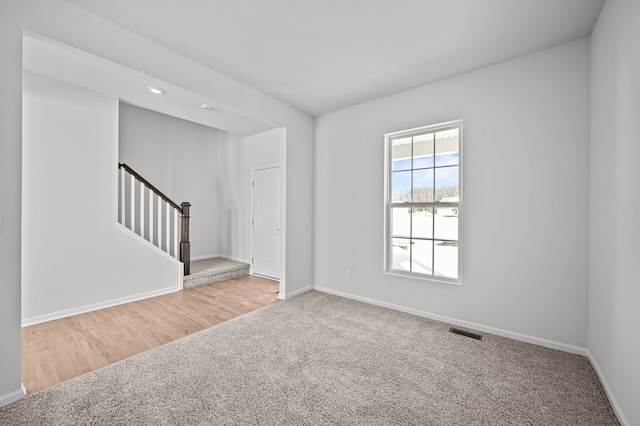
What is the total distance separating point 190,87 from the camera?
2.79m

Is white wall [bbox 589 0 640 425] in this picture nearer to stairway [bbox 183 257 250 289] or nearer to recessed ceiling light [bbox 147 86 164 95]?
recessed ceiling light [bbox 147 86 164 95]

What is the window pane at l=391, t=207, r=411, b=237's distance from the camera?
3.46 metres

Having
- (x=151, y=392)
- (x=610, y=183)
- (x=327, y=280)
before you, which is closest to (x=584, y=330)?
(x=610, y=183)

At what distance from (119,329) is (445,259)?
142 inches

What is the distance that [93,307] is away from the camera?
3.43m

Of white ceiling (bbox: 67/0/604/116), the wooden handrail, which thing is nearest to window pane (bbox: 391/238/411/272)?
white ceiling (bbox: 67/0/604/116)

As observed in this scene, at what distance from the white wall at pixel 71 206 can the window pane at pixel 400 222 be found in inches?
137

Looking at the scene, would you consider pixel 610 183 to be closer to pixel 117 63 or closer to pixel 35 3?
pixel 117 63

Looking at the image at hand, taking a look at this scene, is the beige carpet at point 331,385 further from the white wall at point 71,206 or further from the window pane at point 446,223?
the white wall at point 71,206

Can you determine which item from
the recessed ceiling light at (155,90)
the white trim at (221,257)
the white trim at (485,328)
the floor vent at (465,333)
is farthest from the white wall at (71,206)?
the floor vent at (465,333)

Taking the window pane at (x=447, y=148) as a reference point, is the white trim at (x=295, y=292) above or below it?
below

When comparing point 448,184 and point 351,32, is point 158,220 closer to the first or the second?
point 351,32

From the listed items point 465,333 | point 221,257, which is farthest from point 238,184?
point 465,333

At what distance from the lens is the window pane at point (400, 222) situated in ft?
11.4
